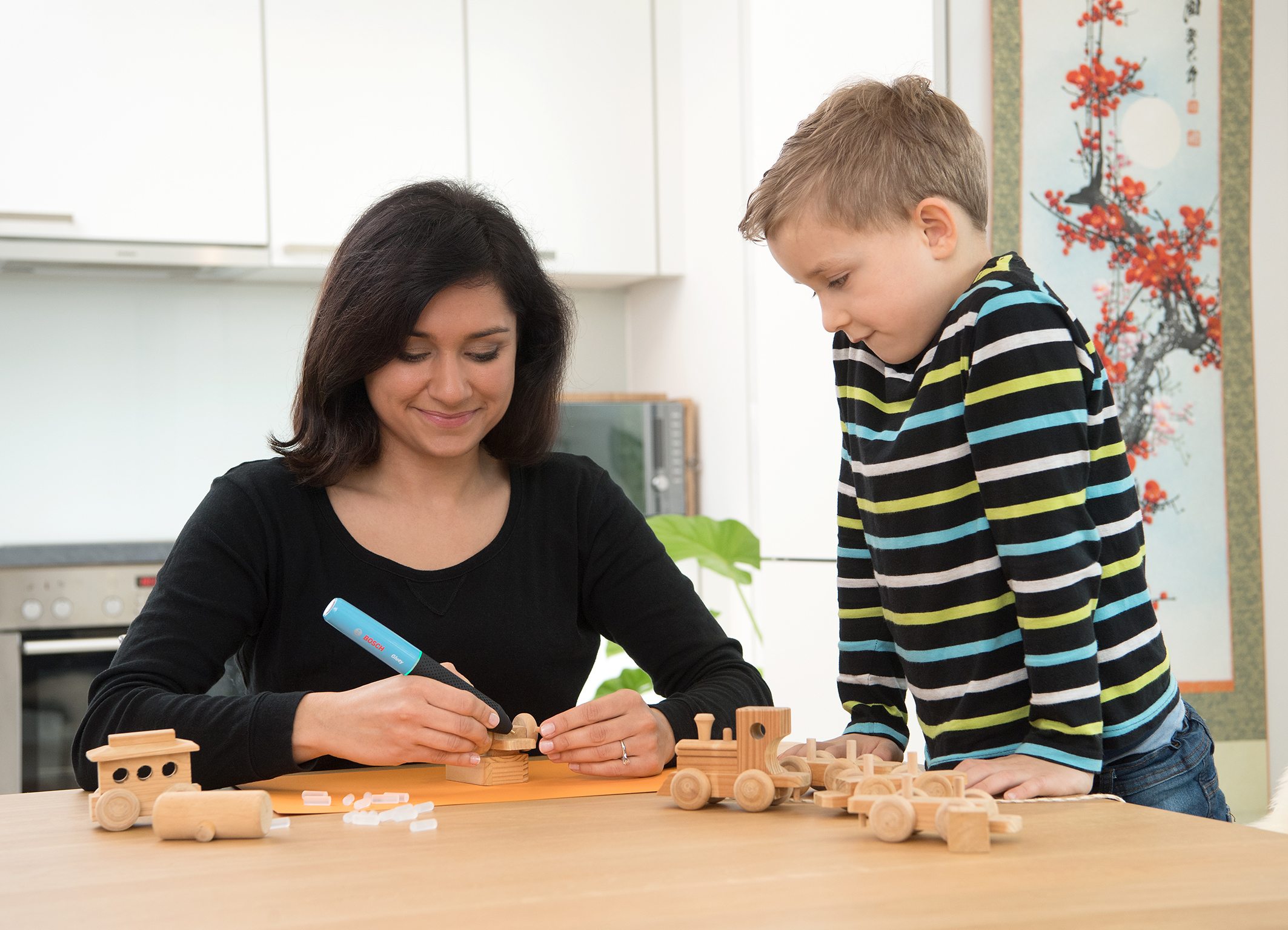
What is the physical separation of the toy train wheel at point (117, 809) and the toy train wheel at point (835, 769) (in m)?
0.45

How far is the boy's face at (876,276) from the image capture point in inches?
38.7

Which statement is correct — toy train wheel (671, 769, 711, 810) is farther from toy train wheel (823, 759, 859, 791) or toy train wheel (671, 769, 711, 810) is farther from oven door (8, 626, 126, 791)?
oven door (8, 626, 126, 791)

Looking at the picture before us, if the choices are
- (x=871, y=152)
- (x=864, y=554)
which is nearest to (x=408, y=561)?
(x=864, y=554)

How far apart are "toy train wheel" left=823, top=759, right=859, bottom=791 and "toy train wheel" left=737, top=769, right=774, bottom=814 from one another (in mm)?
44

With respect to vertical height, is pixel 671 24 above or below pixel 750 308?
above

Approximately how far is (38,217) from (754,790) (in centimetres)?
249

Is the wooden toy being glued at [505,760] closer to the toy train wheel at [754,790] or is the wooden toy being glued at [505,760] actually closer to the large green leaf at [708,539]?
the toy train wheel at [754,790]

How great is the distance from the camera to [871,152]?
999mm

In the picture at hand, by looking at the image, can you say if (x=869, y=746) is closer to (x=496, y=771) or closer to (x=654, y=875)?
(x=496, y=771)

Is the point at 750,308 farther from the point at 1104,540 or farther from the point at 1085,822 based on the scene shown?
the point at 1085,822

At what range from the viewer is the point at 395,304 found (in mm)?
1180

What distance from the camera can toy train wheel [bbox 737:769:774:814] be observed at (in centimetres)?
79

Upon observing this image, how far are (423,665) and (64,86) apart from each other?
229 cm

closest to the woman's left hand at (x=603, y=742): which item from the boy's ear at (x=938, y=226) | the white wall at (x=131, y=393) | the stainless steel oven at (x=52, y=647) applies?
the boy's ear at (x=938, y=226)
